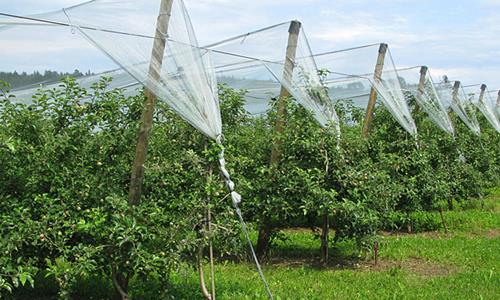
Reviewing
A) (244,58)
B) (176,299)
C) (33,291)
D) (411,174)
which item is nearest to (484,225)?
(411,174)

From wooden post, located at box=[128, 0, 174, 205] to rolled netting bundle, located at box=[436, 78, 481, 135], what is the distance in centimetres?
783

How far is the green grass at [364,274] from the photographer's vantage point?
225 inches

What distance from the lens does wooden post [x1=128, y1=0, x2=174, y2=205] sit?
467cm

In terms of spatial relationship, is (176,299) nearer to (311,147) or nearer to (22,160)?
(22,160)

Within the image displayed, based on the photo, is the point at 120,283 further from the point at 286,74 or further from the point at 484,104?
the point at 484,104

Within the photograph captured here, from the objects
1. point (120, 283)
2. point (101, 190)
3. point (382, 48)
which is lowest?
point (120, 283)

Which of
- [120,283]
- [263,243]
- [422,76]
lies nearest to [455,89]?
[422,76]

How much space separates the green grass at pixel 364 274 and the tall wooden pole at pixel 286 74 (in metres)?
1.14

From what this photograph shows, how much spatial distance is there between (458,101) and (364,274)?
22.2 feet

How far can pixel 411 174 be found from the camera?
372 inches

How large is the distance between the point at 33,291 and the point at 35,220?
107 centimetres

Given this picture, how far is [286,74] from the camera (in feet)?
23.0

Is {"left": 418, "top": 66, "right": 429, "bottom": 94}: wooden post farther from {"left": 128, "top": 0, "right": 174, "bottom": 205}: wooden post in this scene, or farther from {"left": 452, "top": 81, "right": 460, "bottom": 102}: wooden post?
{"left": 128, "top": 0, "right": 174, "bottom": 205}: wooden post

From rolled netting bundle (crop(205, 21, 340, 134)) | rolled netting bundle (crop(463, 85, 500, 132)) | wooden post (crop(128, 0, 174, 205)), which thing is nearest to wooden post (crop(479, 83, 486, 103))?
rolled netting bundle (crop(463, 85, 500, 132))
